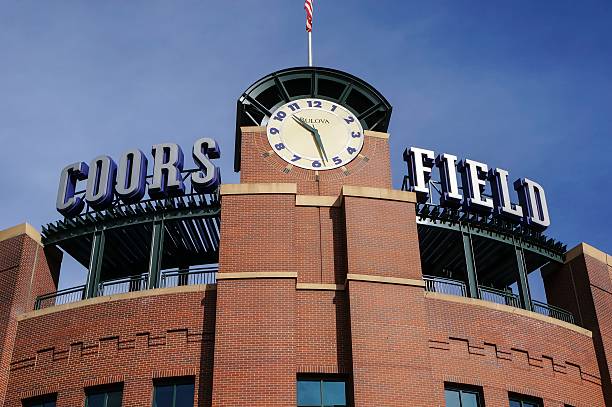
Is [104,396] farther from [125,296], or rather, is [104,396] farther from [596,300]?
[596,300]

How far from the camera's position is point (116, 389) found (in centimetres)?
2797

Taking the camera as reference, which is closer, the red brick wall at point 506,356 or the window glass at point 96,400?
the window glass at point 96,400

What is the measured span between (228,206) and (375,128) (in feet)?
30.4

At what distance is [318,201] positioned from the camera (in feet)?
100

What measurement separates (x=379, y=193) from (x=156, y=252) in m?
8.35

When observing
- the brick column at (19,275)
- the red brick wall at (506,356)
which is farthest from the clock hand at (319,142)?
the brick column at (19,275)

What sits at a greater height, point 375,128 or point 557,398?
point 375,128

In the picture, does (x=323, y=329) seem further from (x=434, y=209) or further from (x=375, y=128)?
(x=375, y=128)

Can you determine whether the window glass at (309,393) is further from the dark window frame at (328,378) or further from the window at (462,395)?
the window at (462,395)

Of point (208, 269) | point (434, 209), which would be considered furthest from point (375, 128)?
point (208, 269)

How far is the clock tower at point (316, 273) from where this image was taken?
86.1 feet

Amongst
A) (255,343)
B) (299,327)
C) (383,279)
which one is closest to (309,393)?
(299,327)

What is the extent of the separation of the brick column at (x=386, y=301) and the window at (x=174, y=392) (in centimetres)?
531

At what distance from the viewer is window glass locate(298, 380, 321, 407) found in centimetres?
2656
